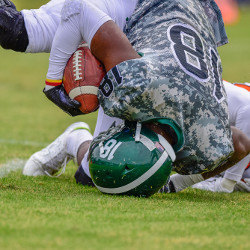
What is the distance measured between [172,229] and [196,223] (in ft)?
0.60

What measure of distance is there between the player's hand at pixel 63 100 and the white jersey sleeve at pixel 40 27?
0.42 meters

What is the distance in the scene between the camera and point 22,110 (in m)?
7.55

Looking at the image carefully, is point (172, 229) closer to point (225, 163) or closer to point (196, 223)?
point (196, 223)

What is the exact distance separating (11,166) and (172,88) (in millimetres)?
1868

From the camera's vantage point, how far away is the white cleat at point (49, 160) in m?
3.95

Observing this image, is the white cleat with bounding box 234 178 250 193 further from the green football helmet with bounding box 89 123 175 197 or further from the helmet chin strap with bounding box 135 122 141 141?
the helmet chin strap with bounding box 135 122 141 141

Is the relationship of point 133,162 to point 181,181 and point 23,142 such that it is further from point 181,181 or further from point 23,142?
point 23,142

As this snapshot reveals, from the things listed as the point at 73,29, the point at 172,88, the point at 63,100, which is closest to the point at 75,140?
the point at 63,100

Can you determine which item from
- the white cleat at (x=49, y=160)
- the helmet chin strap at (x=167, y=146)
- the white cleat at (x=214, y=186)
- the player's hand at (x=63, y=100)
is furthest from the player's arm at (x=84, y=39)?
the white cleat at (x=214, y=186)

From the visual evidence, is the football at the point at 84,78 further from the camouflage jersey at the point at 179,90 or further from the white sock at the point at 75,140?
the white sock at the point at 75,140

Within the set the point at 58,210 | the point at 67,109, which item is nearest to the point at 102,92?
the point at 67,109

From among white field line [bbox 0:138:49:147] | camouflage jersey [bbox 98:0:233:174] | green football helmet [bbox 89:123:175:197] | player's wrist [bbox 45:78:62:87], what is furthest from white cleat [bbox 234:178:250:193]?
white field line [bbox 0:138:49:147]

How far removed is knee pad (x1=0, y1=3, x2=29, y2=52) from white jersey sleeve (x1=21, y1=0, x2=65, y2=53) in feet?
0.12

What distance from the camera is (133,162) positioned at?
2.79 metres
